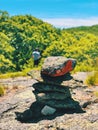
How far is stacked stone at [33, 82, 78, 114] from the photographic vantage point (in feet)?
59.5

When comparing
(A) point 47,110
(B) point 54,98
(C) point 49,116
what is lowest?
(C) point 49,116

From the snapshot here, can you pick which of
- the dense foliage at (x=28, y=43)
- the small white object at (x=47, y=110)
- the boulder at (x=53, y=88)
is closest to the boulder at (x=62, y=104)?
the small white object at (x=47, y=110)

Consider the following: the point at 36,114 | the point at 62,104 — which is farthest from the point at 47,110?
the point at 62,104

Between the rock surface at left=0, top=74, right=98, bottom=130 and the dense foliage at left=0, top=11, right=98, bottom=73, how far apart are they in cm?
4746

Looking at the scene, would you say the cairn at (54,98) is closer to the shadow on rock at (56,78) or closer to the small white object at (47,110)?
the small white object at (47,110)

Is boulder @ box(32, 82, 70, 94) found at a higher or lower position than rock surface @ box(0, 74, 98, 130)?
higher

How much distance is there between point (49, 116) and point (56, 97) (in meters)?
0.99

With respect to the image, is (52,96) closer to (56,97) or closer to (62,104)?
(56,97)

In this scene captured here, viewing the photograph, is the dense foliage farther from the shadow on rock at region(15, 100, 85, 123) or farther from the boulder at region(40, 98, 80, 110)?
the boulder at region(40, 98, 80, 110)

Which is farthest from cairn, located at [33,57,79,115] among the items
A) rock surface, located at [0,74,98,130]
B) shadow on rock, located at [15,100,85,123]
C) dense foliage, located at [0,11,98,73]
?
dense foliage, located at [0,11,98,73]

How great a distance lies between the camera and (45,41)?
10669cm

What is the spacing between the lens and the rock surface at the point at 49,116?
54.6 ft

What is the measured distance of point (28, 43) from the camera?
8981cm

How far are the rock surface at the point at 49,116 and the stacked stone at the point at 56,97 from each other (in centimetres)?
34
